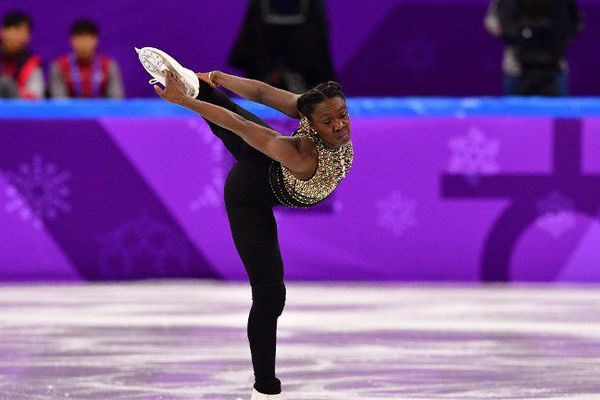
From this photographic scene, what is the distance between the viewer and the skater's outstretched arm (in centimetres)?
471

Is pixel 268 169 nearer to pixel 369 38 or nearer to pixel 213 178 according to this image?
pixel 213 178

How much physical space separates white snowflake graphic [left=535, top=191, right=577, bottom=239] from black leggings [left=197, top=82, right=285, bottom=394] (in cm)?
452

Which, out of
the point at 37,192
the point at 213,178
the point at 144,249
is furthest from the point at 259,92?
the point at 37,192

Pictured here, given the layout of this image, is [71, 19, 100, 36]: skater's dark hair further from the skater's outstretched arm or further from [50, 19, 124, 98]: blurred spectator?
the skater's outstretched arm

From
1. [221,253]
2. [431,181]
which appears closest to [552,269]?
[431,181]

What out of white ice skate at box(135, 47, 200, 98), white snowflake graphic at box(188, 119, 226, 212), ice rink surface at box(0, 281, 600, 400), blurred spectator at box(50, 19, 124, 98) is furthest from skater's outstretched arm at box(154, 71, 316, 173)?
blurred spectator at box(50, 19, 124, 98)

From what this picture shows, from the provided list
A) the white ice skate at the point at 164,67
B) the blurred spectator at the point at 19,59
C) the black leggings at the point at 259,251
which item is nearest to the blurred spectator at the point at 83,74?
the blurred spectator at the point at 19,59

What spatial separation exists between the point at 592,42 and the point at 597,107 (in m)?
2.95

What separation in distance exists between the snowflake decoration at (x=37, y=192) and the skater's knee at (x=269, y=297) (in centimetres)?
449

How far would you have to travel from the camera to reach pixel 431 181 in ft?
30.6

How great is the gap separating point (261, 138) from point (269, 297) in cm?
64

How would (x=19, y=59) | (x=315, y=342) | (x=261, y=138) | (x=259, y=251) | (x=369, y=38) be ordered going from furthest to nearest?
(x=369, y=38)
(x=19, y=59)
(x=315, y=342)
(x=259, y=251)
(x=261, y=138)

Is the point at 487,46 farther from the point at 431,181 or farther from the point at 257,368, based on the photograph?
the point at 257,368

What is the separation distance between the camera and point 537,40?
393 inches
